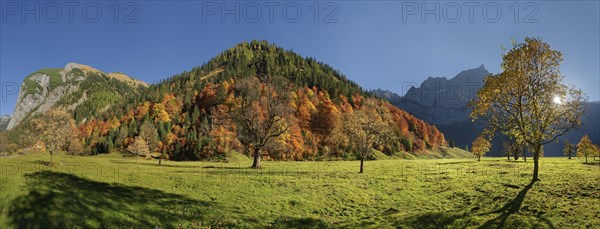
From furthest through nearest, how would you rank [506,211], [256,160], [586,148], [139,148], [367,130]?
[586,148] < [139,148] < [256,160] < [367,130] < [506,211]

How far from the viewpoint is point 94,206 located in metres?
22.0

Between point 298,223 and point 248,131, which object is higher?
point 248,131

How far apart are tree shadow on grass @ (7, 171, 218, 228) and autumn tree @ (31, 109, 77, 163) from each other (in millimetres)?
30539

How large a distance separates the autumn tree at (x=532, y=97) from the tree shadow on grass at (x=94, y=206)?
102 ft

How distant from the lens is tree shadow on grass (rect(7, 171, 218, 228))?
19172mm

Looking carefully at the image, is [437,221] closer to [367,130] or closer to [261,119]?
[367,130]

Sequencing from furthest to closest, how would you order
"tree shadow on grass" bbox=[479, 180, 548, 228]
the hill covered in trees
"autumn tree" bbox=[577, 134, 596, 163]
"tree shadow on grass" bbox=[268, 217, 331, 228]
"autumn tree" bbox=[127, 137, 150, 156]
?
"autumn tree" bbox=[577, 134, 596, 163] < "autumn tree" bbox=[127, 137, 150, 156] < the hill covered in trees < "tree shadow on grass" bbox=[268, 217, 331, 228] < "tree shadow on grass" bbox=[479, 180, 548, 228]

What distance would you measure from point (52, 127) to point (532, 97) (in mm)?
73110

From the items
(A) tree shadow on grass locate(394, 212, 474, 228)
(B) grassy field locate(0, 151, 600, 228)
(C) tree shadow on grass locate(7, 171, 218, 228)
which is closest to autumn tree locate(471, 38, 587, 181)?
(B) grassy field locate(0, 151, 600, 228)

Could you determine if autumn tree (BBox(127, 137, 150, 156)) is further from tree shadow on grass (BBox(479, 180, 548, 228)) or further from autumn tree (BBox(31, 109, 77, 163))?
tree shadow on grass (BBox(479, 180, 548, 228))

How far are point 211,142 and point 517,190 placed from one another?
11765 centimetres

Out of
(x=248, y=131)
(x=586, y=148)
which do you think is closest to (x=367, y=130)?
(x=248, y=131)

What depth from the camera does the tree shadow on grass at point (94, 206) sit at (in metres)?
19.2

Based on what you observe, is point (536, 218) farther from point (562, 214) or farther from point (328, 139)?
point (328, 139)
